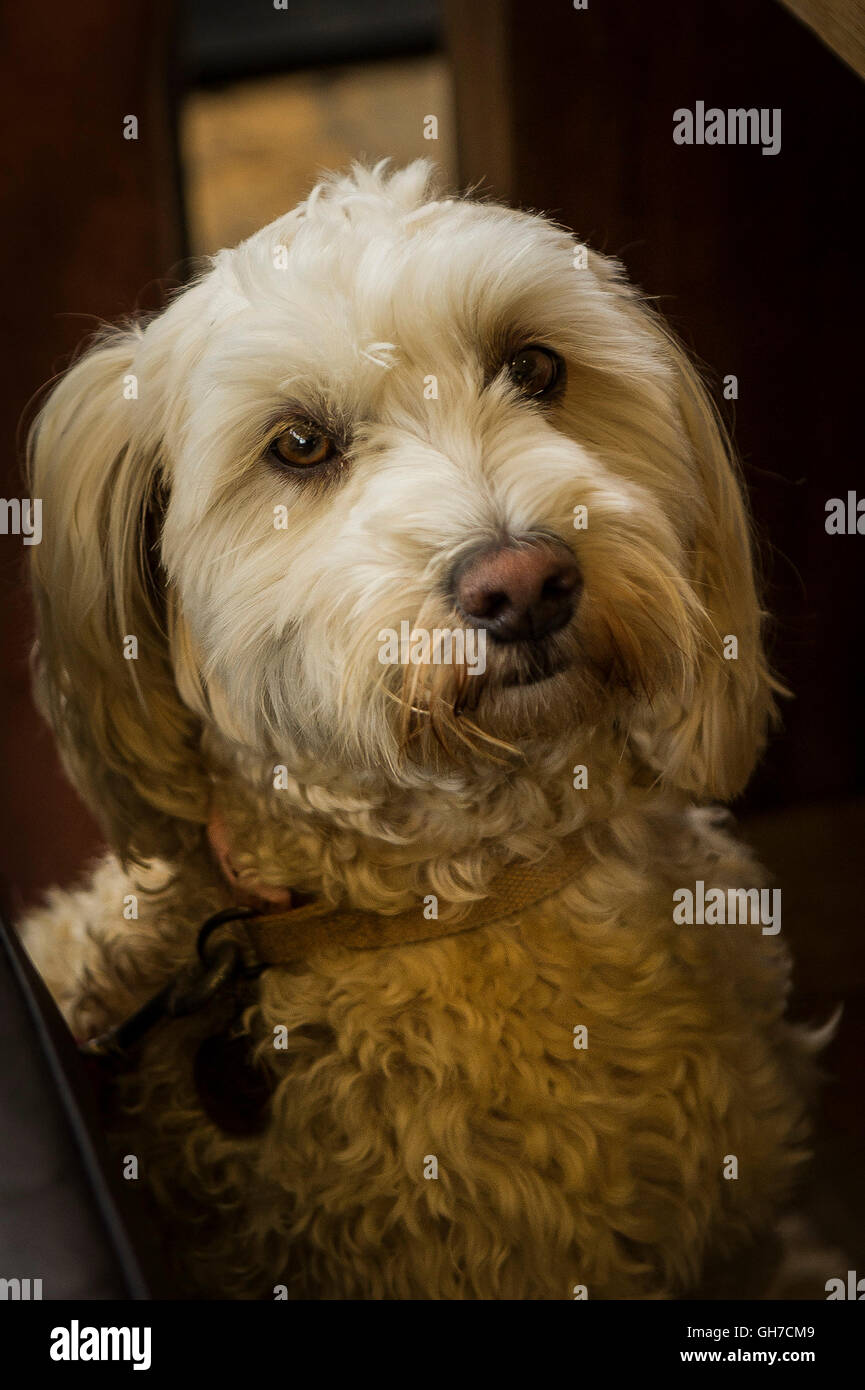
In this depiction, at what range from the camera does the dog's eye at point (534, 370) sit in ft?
2.33

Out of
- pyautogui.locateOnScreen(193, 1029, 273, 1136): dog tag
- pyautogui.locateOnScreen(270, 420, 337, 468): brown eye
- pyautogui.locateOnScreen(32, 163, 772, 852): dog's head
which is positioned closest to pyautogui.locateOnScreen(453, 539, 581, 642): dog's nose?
pyautogui.locateOnScreen(32, 163, 772, 852): dog's head

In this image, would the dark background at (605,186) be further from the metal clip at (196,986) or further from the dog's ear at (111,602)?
the metal clip at (196,986)

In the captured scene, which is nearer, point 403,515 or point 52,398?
point 403,515

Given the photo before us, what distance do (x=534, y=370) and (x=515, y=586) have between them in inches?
7.7

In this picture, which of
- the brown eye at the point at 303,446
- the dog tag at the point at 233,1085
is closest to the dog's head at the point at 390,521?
the brown eye at the point at 303,446

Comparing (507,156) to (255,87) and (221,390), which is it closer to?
(255,87)

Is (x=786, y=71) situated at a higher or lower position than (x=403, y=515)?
higher

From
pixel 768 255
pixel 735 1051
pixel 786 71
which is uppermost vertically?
pixel 786 71

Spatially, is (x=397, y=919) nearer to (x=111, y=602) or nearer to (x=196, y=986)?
(x=196, y=986)

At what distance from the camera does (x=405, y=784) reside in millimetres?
727

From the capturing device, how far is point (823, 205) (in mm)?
846

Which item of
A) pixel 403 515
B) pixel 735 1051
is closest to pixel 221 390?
pixel 403 515

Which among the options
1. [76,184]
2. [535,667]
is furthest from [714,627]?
[76,184]

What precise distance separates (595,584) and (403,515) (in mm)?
122
